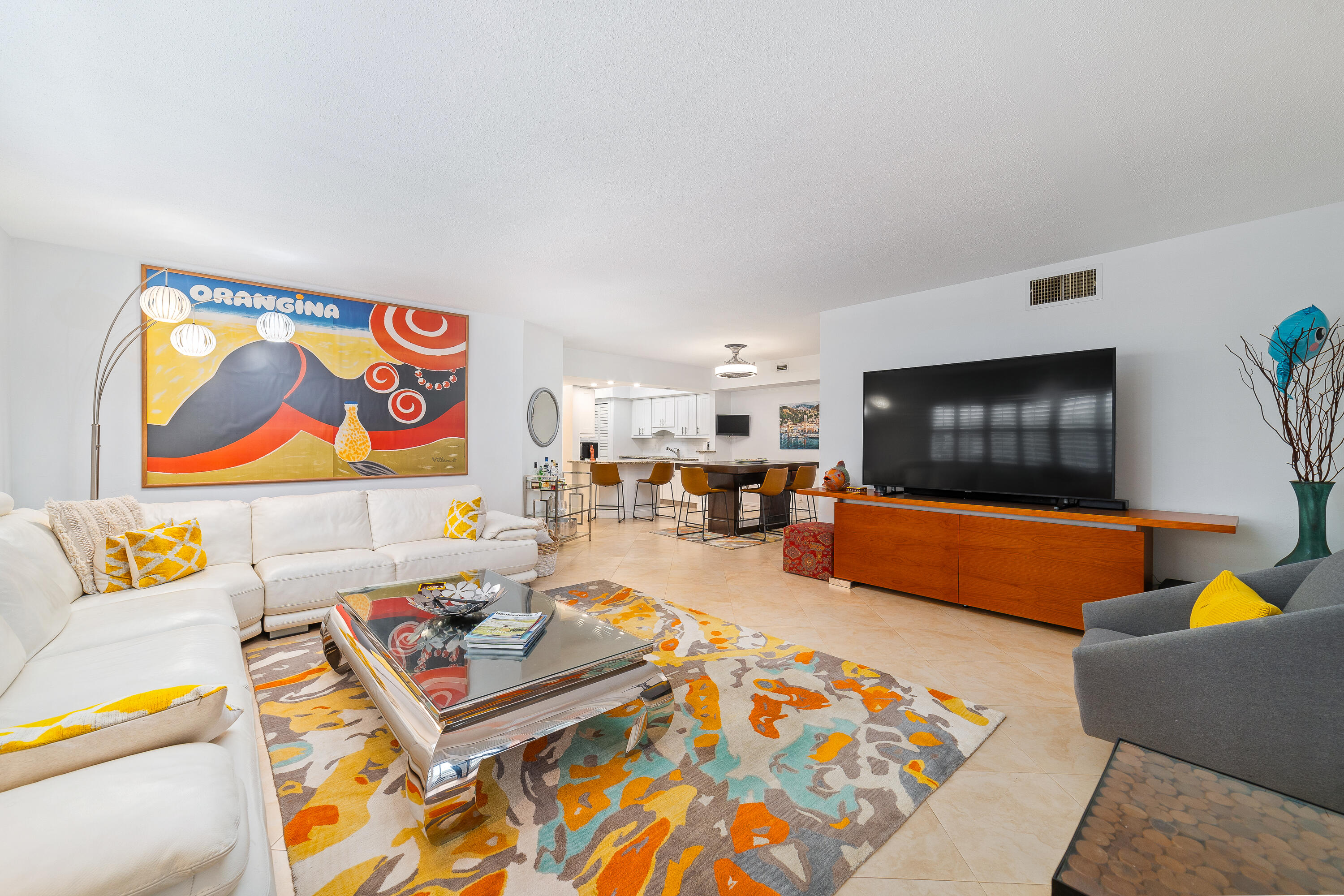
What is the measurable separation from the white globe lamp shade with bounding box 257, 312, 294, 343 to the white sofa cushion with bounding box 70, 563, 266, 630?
1.55 meters

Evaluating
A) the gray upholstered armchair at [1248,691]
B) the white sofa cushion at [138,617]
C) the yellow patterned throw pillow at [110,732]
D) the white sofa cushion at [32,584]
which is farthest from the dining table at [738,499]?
the yellow patterned throw pillow at [110,732]

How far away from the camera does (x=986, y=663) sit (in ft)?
9.57

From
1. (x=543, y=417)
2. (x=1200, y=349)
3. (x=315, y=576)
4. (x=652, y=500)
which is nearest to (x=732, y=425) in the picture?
(x=652, y=500)

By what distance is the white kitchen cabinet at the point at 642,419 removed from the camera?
10180mm

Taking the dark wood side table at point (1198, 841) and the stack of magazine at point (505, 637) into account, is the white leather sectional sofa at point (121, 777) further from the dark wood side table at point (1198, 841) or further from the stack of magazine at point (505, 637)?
the dark wood side table at point (1198, 841)

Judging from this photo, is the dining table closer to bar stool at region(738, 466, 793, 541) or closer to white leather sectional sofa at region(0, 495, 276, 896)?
bar stool at region(738, 466, 793, 541)

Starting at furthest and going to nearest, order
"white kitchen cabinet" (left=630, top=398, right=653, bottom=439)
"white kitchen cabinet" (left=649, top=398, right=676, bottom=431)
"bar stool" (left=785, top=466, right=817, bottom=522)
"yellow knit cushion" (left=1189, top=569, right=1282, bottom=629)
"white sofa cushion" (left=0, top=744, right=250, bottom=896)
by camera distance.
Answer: "white kitchen cabinet" (left=630, top=398, right=653, bottom=439)
"white kitchen cabinet" (left=649, top=398, right=676, bottom=431)
"bar stool" (left=785, top=466, right=817, bottom=522)
"yellow knit cushion" (left=1189, top=569, right=1282, bottom=629)
"white sofa cushion" (left=0, top=744, right=250, bottom=896)

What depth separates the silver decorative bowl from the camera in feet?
8.21

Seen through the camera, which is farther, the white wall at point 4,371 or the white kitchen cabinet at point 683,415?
the white kitchen cabinet at point 683,415

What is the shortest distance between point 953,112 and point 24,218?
16.2 ft

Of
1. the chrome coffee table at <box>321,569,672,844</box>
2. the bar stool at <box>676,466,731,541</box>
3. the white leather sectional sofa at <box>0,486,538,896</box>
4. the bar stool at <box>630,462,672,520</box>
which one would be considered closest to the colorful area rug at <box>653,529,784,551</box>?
the bar stool at <box>676,466,731,541</box>

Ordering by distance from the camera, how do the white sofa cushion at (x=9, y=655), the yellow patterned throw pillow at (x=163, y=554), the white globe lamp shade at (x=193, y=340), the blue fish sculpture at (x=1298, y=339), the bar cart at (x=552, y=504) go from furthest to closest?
the bar cart at (x=552, y=504), the white globe lamp shade at (x=193, y=340), the yellow patterned throw pillow at (x=163, y=554), the blue fish sculpture at (x=1298, y=339), the white sofa cushion at (x=9, y=655)

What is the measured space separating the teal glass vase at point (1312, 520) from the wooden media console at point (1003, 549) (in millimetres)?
245

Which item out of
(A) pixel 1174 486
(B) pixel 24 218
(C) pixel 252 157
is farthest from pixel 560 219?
(A) pixel 1174 486
